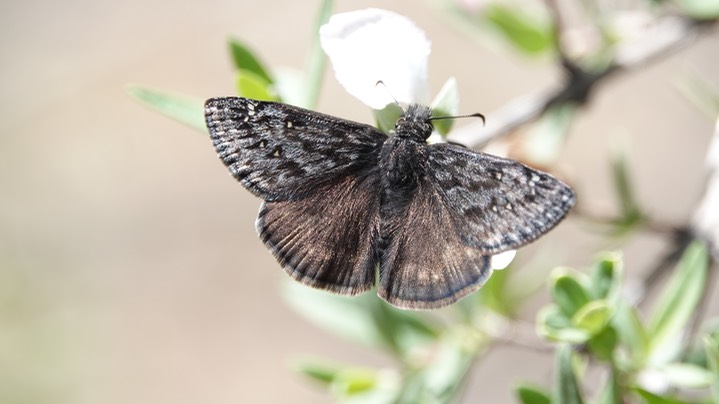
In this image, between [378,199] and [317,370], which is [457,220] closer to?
[378,199]

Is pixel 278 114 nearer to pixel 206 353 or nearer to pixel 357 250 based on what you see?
pixel 357 250

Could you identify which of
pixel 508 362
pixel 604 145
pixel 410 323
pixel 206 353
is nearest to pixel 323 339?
pixel 206 353

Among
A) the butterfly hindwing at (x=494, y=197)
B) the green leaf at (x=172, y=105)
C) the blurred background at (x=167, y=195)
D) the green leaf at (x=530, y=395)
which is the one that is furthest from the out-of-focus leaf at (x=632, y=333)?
the blurred background at (x=167, y=195)

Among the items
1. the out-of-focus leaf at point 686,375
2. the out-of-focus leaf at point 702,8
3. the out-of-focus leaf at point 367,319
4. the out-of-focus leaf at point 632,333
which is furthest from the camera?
the out-of-focus leaf at point 367,319

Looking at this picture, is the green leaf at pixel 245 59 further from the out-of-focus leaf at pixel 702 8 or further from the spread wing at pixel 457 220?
the out-of-focus leaf at pixel 702 8

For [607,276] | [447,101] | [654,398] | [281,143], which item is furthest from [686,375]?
[281,143]

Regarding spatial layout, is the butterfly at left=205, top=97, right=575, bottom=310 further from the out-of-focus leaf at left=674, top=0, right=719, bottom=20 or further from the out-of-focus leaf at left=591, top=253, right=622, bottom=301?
the out-of-focus leaf at left=674, top=0, right=719, bottom=20
